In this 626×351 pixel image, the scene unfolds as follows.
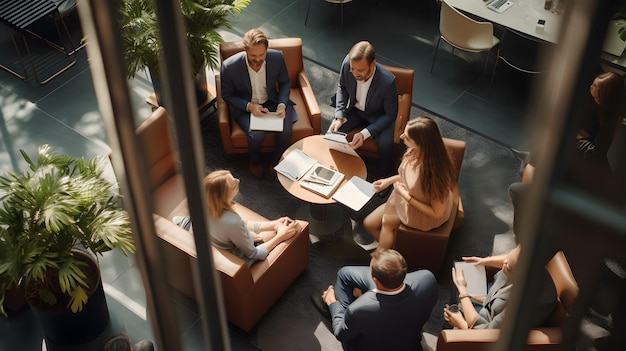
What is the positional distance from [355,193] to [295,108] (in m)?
1.21

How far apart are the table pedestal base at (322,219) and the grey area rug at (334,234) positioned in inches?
1.7

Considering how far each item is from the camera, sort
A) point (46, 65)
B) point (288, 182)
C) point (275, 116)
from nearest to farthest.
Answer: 1. point (288, 182)
2. point (275, 116)
3. point (46, 65)

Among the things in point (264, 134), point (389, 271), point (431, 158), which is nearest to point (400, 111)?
point (264, 134)

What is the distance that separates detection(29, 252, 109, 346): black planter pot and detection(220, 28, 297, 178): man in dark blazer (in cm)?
180

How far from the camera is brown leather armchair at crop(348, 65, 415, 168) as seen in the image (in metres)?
6.06

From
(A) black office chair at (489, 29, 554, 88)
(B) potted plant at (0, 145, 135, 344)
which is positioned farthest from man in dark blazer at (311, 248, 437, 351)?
(A) black office chair at (489, 29, 554, 88)

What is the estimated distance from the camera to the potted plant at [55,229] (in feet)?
13.8

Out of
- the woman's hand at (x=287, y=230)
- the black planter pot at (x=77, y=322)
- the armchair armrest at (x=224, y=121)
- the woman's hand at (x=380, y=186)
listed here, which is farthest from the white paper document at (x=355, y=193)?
the black planter pot at (x=77, y=322)

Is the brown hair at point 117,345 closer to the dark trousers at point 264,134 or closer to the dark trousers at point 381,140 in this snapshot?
the dark trousers at point 264,134

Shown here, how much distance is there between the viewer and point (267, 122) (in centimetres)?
591

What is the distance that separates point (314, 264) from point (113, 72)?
488 centimetres

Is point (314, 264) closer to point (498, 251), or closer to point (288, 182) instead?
point (288, 182)

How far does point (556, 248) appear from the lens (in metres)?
0.73

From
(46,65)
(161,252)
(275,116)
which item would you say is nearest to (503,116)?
(275,116)
